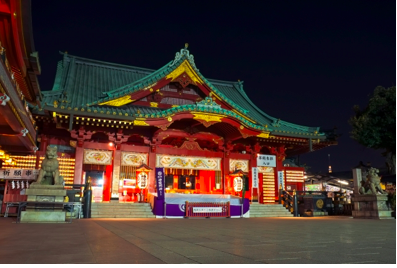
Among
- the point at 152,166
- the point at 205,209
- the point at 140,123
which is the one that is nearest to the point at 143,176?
the point at 152,166

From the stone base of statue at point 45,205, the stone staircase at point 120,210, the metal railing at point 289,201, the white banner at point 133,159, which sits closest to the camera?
the stone base of statue at point 45,205

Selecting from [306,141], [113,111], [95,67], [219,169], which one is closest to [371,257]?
[113,111]

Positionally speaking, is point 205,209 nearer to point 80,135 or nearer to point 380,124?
point 80,135

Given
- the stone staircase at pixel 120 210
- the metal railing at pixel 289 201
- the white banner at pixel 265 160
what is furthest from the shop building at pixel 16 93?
the metal railing at pixel 289 201

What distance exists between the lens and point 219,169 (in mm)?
21812

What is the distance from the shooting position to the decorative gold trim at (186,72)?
20.8 metres

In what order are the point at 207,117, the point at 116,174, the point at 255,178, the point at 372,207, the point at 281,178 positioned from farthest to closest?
the point at 281,178 → the point at 255,178 → the point at 207,117 → the point at 116,174 → the point at 372,207

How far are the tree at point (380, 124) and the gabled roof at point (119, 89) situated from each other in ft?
14.0

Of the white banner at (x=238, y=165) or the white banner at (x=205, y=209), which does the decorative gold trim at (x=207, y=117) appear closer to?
the white banner at (x=238, y=165)

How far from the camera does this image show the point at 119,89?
20141mm

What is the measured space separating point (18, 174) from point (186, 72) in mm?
11585

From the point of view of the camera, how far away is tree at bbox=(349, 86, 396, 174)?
22.8 meters

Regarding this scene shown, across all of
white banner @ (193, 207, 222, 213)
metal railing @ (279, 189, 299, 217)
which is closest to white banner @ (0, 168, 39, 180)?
white banner @ (193, 207, 222, 213)

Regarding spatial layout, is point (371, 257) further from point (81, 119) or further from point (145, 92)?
point (145, 92)
